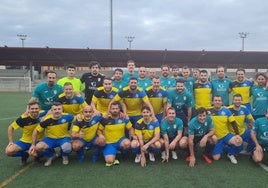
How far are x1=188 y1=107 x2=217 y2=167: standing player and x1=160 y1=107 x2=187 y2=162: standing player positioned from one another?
0.60 feet

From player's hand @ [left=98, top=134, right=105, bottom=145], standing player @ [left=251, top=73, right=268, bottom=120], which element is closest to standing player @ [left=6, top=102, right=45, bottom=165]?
player's hand @ [left=98, top=134, right=105, bottom=145]

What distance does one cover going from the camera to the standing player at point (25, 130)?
487cm

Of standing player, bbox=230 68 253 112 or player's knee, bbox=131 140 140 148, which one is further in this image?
standing player, bbox=230 68 253 112

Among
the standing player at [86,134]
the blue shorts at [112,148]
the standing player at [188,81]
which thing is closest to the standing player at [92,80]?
the standing player at [86,134]

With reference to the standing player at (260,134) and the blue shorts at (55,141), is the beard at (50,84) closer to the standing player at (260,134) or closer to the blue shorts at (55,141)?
the blue shorts at (55,141)

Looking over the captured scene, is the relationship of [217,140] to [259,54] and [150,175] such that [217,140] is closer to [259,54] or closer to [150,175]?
[150,175]

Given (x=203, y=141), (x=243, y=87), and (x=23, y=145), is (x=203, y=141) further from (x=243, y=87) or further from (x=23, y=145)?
(x=23, y=145)

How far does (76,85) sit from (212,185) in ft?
11.1

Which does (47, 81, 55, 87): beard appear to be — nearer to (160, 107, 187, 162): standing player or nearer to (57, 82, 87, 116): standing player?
(57, 82, 87, 116): standing player

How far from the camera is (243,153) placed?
5.56 metres

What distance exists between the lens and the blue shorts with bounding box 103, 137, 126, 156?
498 cm

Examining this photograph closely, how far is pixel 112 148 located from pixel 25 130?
55.8 inches

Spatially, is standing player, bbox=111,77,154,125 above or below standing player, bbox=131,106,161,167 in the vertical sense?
above

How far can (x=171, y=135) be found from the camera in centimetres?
530
